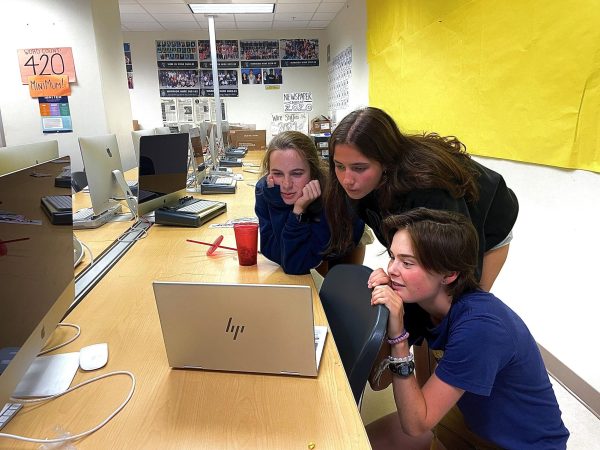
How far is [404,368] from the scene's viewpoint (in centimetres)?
93

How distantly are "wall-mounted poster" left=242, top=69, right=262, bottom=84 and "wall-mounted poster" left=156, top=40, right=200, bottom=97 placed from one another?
78 centimetres

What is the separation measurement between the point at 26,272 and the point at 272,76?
6880 millimetres

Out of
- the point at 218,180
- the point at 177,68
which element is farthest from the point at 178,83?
the point at 218,180

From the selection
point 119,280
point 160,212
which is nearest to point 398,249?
point 119,280

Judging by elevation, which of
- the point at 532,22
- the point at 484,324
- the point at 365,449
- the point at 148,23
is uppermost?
the point at 148,23

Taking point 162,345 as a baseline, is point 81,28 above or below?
above

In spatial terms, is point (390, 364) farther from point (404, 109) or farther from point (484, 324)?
point (404, 109)

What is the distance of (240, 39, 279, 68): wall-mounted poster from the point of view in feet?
23.1

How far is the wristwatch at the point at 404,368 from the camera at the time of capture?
925mm

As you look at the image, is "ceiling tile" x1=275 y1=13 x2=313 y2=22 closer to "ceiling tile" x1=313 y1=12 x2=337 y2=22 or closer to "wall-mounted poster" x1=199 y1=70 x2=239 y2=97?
"ceiling tile" x1=313 y1=12 x2=337 y2=22

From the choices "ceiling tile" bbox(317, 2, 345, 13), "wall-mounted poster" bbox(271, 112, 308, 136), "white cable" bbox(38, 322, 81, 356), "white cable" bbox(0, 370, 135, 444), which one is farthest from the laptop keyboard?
"wall-mounted poster" bbox(271, 112, 308, 136)

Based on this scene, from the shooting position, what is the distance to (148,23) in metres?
6.33

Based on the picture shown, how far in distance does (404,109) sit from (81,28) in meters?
3.02

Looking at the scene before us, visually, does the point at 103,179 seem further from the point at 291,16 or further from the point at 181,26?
the point at 181,26
